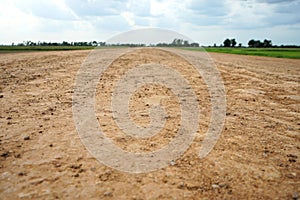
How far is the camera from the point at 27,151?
2.94 metres

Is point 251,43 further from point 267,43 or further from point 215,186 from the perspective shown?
point 215,186

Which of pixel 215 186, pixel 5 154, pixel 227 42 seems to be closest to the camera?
pixel 215 186

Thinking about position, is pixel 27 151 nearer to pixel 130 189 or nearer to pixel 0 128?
pixel 0 128

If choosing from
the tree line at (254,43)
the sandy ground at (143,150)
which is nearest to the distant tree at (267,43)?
the tree line at (254,43)

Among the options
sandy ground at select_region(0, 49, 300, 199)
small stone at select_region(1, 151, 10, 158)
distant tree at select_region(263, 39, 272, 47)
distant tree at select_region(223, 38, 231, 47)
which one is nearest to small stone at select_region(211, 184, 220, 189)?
sandy ground at select_region(0, 49, 300, 199)

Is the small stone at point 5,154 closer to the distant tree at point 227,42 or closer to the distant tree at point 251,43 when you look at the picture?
the distant tree at point 251,43

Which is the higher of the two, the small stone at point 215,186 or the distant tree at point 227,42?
the distant tree at point 227,42

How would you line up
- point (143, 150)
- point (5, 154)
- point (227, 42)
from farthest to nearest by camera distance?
point (227, 42) < point (143, 150) < point (5, 154)

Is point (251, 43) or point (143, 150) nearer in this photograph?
point (143, 150)

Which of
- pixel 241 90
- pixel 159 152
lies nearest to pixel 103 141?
pixel 159 152

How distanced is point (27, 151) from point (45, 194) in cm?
92

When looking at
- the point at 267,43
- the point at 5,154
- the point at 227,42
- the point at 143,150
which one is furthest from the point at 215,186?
the point at 227,42

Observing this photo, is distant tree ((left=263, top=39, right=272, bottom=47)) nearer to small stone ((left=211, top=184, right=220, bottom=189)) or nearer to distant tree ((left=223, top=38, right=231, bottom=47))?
distant tree ((left=223, top=38, right=231, bottom=47))

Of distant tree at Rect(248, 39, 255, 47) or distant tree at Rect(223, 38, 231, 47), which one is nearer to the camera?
distant tree at Rect(248, 39, 255, 47)
